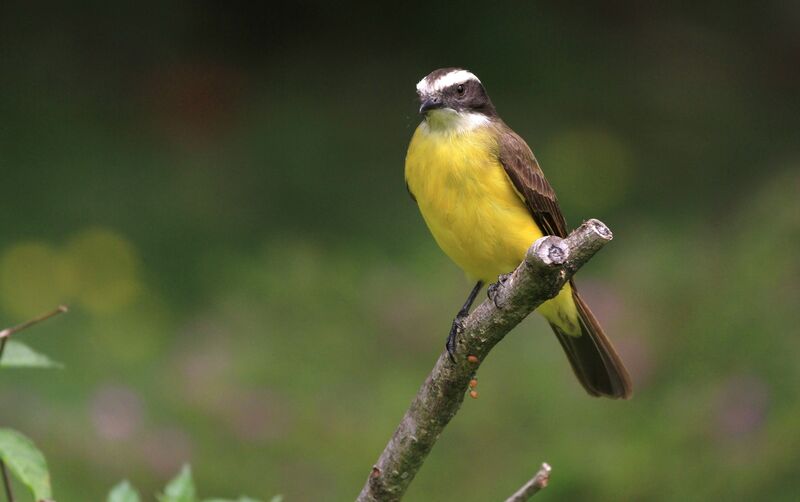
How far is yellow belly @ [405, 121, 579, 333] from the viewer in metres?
3.37

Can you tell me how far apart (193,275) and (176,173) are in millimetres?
1043

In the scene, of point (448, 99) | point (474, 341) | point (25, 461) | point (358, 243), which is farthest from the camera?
point (358, 243)

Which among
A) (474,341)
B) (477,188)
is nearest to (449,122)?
(477,188)

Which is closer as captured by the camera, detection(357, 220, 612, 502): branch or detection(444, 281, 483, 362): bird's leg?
detection(357, 220, 612, 502): branch

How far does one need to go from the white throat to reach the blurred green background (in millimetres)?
2146

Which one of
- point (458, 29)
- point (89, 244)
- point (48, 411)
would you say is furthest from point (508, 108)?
point (48, 411)

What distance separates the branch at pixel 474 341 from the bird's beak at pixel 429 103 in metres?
0.96

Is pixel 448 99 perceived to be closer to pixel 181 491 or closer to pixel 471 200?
pixel 471 200

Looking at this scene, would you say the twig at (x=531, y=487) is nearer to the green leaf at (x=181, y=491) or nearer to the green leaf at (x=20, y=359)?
the green leaf at (x=181, y=491)

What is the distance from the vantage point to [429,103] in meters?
3.43

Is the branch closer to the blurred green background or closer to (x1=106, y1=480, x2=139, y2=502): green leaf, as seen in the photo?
(x1=106, y1=480, x2=139, y2=502): green leaf

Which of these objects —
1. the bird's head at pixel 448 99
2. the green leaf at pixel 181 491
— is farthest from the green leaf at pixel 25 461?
the bird's head at pixel 448 99

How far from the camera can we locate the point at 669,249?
668 centimetres

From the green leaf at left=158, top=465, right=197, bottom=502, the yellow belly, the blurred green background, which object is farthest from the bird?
the blurred green background
